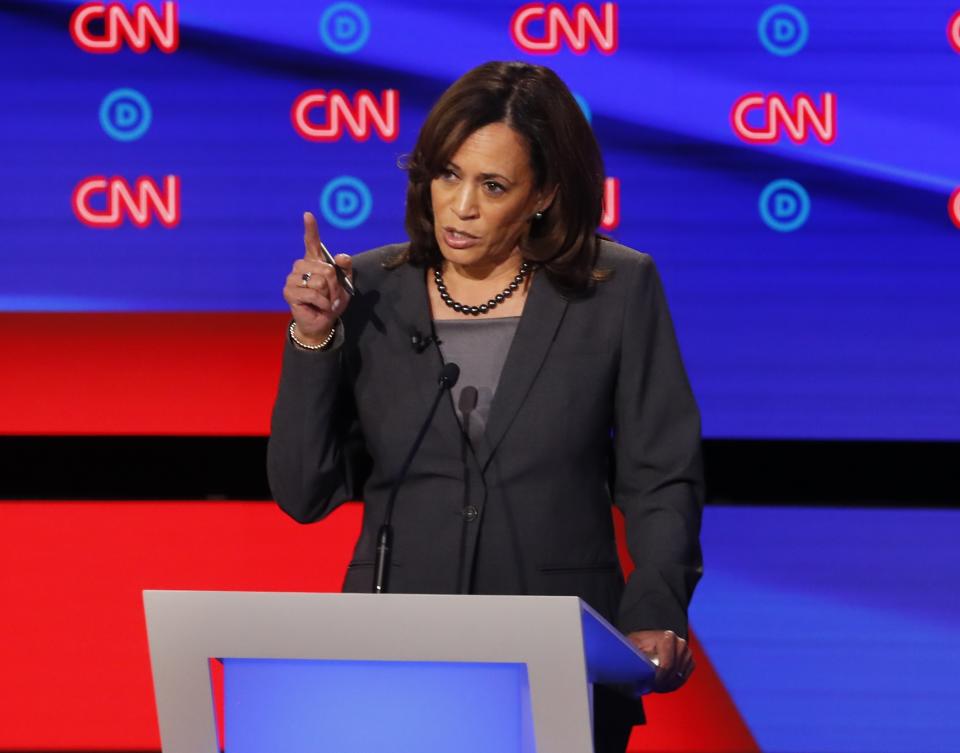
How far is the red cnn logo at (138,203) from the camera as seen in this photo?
3199 mm

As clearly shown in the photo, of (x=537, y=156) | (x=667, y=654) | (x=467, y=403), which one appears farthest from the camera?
(x=537, y=156)

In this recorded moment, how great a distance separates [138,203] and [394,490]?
5.60 feet

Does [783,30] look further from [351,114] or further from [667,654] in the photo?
[667,654]

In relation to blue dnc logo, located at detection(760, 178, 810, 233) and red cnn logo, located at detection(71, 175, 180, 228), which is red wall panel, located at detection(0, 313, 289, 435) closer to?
red cnn logo, located at detection(71, 175, 180, 228)

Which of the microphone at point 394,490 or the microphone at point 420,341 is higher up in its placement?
the microphone at point 420,341

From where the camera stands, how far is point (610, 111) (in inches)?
125

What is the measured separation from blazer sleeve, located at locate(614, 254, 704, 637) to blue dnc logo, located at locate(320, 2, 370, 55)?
141cm

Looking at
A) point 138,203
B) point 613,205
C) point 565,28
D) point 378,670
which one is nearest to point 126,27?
point 138,203

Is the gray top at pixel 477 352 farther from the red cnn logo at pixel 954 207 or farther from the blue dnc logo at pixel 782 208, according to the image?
the red cnn logo at pixel 954 207

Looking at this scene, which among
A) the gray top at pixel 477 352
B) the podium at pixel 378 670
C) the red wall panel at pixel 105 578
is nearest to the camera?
the podium at pixel 378 670

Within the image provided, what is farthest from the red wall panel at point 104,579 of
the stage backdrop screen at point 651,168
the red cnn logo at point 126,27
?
the red cnn logo at point 126,27

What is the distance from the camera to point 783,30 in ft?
10.4

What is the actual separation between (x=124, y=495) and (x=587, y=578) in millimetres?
1684

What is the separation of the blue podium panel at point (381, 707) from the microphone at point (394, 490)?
16cm
